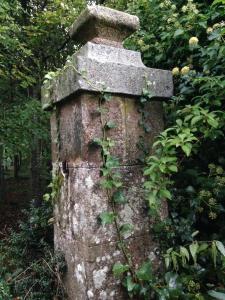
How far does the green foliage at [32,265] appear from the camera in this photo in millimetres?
2082

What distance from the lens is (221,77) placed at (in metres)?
2.02

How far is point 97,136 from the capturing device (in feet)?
6.45

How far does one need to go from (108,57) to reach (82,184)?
93 cm

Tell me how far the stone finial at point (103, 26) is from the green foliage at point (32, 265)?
1681mm

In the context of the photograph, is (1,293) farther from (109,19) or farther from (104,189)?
(109,19)

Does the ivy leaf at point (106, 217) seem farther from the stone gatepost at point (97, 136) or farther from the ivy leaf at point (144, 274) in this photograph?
the ivy leaf at point (144, 274)

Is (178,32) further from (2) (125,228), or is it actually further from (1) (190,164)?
(2) (125,228)

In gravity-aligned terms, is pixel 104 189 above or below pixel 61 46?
below

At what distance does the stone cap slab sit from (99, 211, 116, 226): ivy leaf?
0.82 meters

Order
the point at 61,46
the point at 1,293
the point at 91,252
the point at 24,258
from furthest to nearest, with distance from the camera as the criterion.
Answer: the point at 61,46 → the point at 24,258 → the point at 1,293 → the point at 91,252

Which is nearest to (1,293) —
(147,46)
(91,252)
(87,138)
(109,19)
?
(91,252)

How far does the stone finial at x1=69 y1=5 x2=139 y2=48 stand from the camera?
2.08m

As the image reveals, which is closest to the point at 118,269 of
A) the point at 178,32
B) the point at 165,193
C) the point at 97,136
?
the point at 165,193

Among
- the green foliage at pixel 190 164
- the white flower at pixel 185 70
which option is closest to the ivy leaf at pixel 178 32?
the green foliage at pixel 190 164
